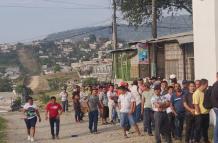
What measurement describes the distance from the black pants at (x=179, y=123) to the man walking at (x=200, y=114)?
120cm

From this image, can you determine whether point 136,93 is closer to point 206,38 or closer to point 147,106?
point 147,106

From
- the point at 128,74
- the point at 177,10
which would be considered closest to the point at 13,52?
the point at 177,10

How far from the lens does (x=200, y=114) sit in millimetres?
15180

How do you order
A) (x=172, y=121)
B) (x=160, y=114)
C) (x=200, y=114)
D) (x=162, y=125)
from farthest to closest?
(x=172, y=121) → (x=162, y=125) → (x=160, y=114) → (x=200, y=114)

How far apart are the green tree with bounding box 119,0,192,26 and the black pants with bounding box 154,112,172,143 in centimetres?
2877

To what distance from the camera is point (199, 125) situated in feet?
50.1

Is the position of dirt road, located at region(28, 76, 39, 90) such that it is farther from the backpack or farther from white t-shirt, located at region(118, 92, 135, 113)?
the backpack

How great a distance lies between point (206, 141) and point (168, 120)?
47.7 inches

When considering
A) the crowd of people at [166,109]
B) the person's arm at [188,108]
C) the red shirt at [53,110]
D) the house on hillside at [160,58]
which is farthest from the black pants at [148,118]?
the house on hillside at [160,58]

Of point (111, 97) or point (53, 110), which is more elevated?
point (111, 97)

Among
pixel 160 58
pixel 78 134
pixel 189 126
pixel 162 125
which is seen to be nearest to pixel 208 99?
pixel 189 126

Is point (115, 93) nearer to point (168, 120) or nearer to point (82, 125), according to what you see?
point (82, 125)

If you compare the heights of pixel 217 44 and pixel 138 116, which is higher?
pixel 217 44

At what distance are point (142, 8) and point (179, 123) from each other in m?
28.6
